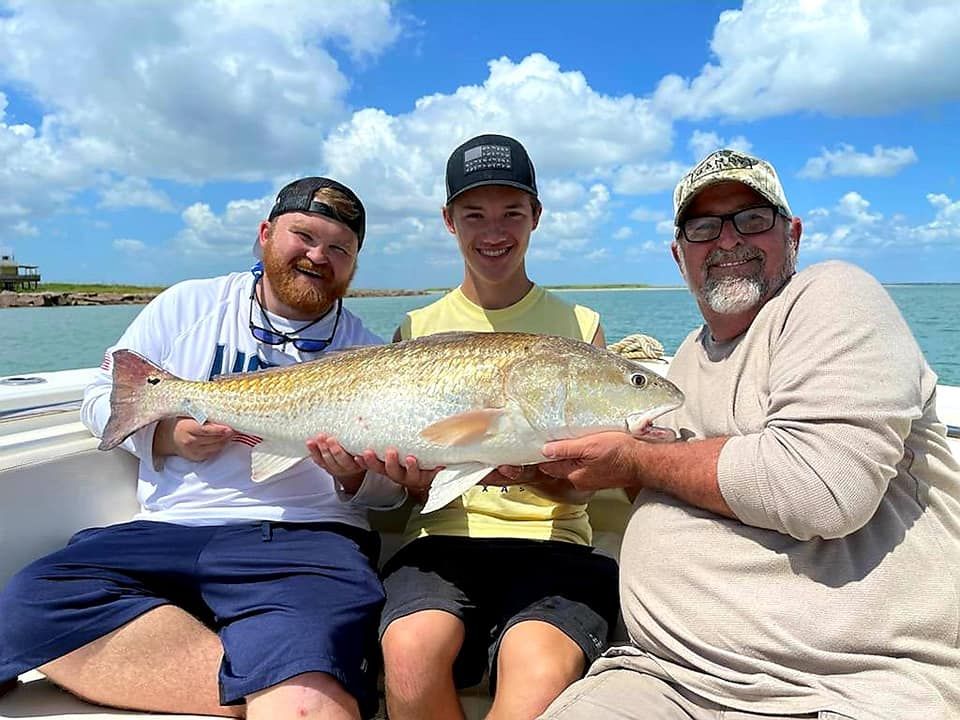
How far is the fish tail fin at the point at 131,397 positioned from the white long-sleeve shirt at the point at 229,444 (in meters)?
0.20

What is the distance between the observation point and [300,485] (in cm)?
373

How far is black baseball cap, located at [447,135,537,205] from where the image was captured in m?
3.88

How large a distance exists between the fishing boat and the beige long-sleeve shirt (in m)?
1.27

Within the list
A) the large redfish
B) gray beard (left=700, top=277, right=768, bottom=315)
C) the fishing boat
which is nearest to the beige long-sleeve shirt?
gray beard (left=700, top=277, right=768, bottom=315)

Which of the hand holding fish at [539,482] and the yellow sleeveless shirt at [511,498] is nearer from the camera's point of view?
the hand holding fish at [539,482]

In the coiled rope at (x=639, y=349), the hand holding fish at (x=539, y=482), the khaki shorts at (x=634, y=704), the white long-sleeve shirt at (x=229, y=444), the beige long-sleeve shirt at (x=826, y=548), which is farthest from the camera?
the coiled rope at (x=639, y=349)

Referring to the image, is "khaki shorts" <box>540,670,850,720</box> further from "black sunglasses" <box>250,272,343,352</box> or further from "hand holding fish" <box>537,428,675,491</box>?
"black sunglasses" <box>250,272,343,352</box>

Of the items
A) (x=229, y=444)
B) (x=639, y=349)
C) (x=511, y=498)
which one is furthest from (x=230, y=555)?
(x=639, y=349)

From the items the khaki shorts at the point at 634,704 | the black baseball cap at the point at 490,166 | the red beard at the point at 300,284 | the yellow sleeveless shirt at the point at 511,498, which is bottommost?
the khaki shorts at the point at 634,704

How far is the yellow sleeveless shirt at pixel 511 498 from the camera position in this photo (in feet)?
12.0

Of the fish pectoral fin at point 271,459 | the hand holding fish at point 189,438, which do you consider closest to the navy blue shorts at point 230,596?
the fish pectoral fin at point 271,459

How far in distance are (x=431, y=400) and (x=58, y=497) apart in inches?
84.6

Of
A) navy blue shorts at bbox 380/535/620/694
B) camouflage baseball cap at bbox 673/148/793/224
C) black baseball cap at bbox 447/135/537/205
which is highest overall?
black baseball cap at bbox 447/135/537/205

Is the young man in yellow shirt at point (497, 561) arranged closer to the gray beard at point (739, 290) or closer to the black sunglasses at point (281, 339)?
the black sunglasses at point (281, 339)
